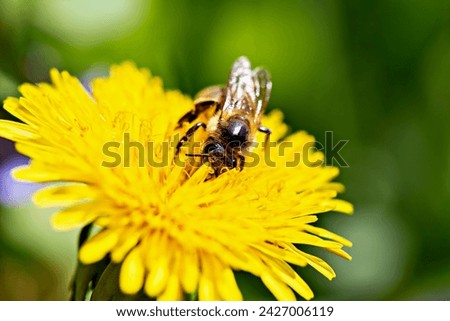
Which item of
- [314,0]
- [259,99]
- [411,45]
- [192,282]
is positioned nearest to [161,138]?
[259,99]

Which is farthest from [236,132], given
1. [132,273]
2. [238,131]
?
[132,273]

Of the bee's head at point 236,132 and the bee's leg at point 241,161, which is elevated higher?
the bee's head at point 236,132

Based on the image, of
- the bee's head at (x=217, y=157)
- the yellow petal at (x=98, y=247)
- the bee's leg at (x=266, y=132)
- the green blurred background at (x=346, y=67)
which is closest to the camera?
the yellow petal at (x=98, y=247)

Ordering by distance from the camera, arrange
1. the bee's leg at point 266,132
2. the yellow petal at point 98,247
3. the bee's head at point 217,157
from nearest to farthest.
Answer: the yellow petal at point 98,247 < the bee's head at point 217,157 < the bee's leg at point 266,132

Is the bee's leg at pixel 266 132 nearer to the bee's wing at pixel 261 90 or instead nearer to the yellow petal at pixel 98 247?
the bee's wing at pixel 261 90

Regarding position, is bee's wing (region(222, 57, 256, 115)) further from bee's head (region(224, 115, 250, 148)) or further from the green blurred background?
the green blurred background

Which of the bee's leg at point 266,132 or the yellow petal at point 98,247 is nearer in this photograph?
the yellow petal at point 98,247

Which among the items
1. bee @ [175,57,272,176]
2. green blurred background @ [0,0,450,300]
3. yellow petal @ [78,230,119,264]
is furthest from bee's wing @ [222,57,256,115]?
green blurred background @ [0,0,450,300]

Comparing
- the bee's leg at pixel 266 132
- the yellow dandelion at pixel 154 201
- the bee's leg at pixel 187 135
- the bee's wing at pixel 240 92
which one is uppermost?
the bee's wing at pixel 240 92

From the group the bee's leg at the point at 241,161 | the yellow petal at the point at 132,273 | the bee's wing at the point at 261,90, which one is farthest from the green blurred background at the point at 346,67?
the yellow petal at the point at 132,273
